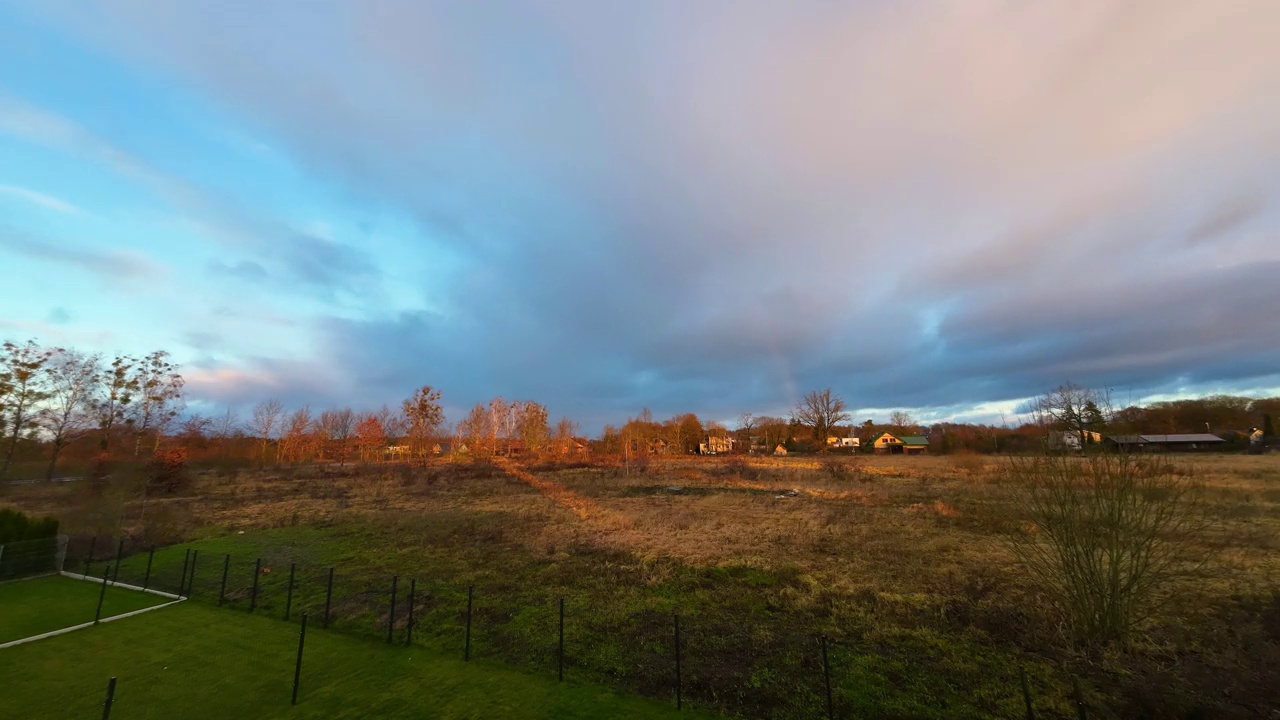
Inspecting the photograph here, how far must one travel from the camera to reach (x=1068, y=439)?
Result: 1037cm

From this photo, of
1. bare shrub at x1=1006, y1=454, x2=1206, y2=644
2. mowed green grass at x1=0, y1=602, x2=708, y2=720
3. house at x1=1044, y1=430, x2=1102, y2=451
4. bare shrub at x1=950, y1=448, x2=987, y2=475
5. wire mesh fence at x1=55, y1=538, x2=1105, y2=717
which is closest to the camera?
mowed green grass at x1=0, y1=602, x2=708, y2=720

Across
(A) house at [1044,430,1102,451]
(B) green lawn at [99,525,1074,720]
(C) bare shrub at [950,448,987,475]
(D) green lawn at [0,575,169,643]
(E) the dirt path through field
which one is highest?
(A) house at [1044,430,1102,451]

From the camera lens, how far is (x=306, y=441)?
79.9 meters

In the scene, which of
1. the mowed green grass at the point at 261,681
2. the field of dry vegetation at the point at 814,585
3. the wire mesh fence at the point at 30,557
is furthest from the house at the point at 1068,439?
the wire mesh fence at the point at 30,557

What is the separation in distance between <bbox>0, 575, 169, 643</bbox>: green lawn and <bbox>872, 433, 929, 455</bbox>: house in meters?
103

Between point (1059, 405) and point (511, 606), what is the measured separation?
14.6 meters

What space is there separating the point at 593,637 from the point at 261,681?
6731 mm

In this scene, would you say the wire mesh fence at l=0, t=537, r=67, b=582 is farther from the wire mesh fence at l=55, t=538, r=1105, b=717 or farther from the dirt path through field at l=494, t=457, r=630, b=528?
the dirt path through field at l=494, t=457, r=630, b=528

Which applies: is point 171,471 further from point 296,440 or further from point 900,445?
point 900,445

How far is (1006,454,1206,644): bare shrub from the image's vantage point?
31.6 feet

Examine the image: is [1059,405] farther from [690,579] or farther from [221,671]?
[221,671]

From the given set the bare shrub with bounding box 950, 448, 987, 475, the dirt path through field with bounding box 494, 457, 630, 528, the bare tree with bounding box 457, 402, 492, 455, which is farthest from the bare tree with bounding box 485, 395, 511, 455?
the bare shrub with bounding box 950, 448, 987, 475

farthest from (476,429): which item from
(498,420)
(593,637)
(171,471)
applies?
(593,637)

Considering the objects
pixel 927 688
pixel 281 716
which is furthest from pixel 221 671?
pixel 927 688
